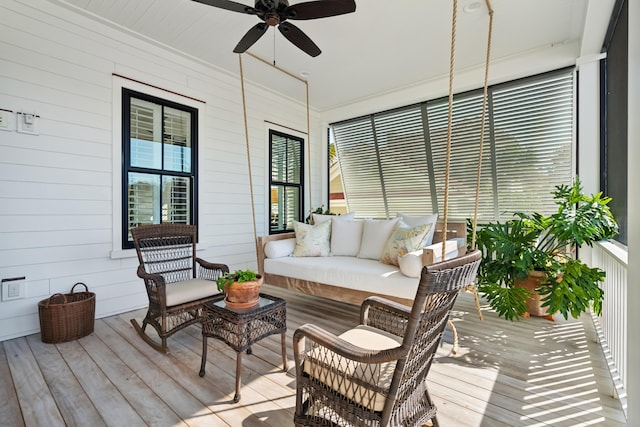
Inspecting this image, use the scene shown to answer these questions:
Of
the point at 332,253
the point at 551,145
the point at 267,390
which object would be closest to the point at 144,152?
the point at 332,253

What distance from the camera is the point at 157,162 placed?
11.6 feet

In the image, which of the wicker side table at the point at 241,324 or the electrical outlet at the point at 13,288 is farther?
the electrical outlet at the point at 13,288

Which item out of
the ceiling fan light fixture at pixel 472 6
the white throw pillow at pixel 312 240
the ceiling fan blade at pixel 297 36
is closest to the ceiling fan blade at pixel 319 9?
the ceiling fan blade at pixel 297 36

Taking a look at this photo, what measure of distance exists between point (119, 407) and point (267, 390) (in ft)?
2.75

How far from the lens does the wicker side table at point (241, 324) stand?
74.0 inches

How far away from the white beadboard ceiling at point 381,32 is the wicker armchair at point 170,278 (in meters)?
2.16

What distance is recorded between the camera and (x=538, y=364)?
7.12 feet

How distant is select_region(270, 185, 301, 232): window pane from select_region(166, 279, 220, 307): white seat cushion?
2.21 meters

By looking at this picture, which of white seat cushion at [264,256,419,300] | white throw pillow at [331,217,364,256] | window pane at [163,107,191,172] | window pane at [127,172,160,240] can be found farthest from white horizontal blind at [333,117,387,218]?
window pane at [127,172,160,240]

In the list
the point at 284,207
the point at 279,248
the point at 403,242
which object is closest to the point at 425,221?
the point at 403,242

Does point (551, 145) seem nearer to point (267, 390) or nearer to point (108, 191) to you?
point (267, 390)

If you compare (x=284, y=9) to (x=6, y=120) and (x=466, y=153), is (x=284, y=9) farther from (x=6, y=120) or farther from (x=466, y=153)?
(x=466, y=153)

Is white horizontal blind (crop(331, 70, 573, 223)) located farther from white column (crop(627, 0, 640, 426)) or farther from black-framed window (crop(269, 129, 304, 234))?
white column (crop(627, 0, 640, 426))

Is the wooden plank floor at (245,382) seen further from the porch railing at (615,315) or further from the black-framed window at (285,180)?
the black-framed window at (285,180)
